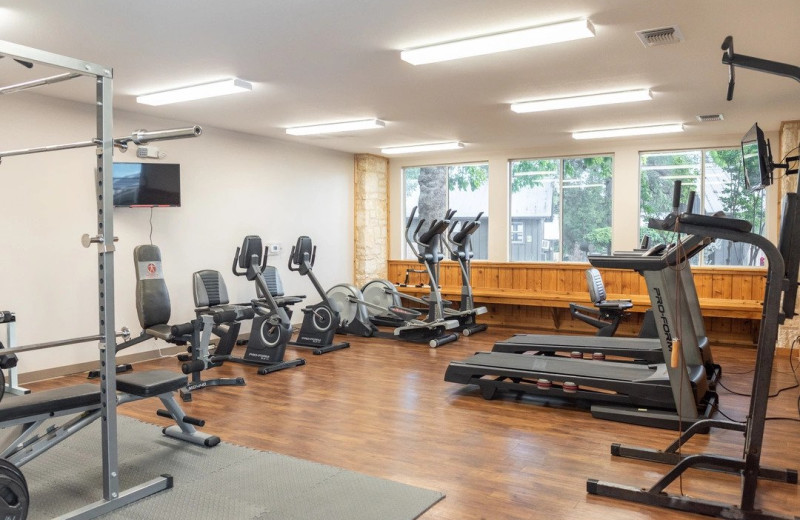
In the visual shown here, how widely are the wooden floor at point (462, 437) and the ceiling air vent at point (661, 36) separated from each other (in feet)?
8.86

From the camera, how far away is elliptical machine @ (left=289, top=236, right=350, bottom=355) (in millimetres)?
7180

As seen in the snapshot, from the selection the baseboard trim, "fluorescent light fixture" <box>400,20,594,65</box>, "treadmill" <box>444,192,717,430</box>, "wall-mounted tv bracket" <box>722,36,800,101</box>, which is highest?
"fluorescent light fixture" <box>400,20,594,65</box>

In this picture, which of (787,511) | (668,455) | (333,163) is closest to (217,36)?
(668,455)

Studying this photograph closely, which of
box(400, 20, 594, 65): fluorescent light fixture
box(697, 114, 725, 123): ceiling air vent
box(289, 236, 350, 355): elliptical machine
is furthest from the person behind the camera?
box(289, 236, 350, 355): elliptical machine

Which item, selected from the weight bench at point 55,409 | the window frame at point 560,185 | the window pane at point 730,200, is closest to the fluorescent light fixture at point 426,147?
the window frame at point 560,185

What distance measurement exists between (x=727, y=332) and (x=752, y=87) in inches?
147

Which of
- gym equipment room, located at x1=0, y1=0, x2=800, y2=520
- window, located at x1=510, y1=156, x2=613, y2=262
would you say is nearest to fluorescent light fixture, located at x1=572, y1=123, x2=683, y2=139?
gym equipment room, located at x1=0, y1=0, x2=800, y2=520

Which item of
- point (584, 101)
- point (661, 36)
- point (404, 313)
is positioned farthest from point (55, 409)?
point (404, 313)

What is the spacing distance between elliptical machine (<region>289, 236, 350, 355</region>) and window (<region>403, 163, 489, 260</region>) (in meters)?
3.20

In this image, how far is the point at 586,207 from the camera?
8.90 metres

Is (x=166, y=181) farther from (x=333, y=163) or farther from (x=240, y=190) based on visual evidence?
(x=333, y=163)

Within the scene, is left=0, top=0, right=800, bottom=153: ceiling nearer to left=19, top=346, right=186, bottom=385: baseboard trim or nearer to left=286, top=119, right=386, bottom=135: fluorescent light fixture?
left=286, top=119, right=386, bottom=135: fluorescent light fixture

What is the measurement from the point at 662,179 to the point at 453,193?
324cm

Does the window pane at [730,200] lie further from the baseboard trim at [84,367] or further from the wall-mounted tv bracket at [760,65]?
the baseboard trim at [84,367]
